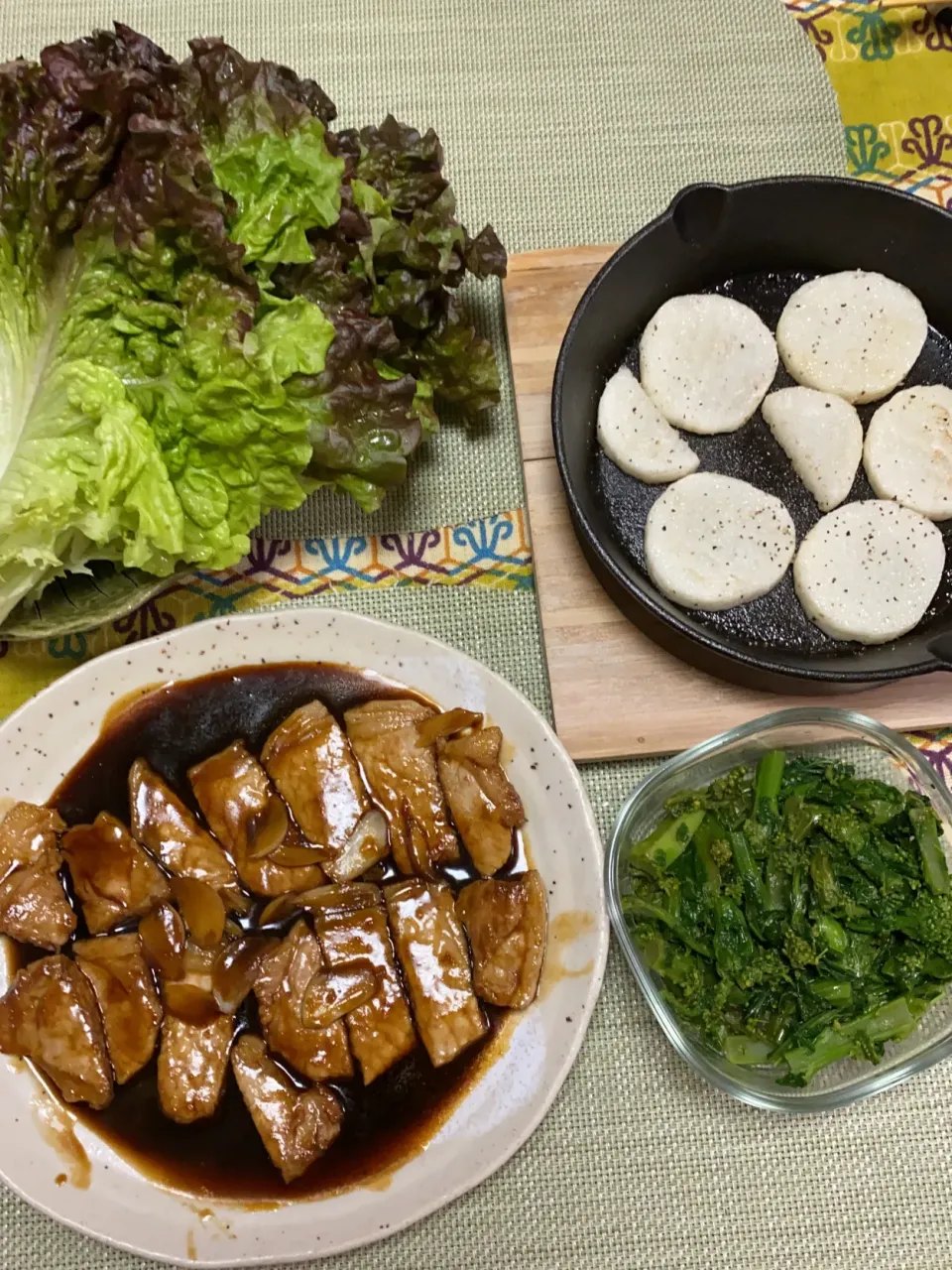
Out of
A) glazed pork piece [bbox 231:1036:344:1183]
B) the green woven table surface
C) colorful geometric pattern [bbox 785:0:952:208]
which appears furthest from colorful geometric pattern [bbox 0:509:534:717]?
colorful geometric pattern [bbox 785:0:952:208]

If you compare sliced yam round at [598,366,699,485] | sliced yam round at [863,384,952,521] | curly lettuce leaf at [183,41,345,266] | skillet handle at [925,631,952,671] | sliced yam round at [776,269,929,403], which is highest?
curly lettuce leaf at [183,41,345,266]

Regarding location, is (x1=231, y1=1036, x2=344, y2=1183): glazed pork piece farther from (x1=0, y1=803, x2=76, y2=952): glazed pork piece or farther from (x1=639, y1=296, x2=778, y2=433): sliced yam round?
(x1=639, y1=296, x2=778, y2=433): sliced yam round

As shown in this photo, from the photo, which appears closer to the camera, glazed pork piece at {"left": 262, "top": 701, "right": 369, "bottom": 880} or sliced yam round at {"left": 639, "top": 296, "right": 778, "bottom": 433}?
glazed pork piece at {"left": 262, "top": 701, "right": 369, "bottom": 880}

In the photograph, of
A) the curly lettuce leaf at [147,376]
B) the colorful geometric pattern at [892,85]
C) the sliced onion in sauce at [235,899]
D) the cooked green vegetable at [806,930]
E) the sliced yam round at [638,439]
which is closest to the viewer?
the curly lettuce leaf at [147,376]

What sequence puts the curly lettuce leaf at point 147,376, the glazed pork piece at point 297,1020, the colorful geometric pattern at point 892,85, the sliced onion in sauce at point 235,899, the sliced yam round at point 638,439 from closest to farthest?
the curly lettuce leaf at point 147,376, the glazed pork piece at point 297,1020, the sliced onion in sauce at point 235,899, the sliced yam round at point 638,439, the colorful geometric pattern at point 892,85

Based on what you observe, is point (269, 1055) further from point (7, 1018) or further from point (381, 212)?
point (381, 212)

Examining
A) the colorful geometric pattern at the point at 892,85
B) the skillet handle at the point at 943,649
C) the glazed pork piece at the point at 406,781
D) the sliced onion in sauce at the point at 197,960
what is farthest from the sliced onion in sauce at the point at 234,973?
the colorful geometric pattern at the point at 892,85

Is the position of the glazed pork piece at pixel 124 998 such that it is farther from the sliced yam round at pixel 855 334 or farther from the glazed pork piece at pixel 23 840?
the sliced yam round at pixel 855 334
